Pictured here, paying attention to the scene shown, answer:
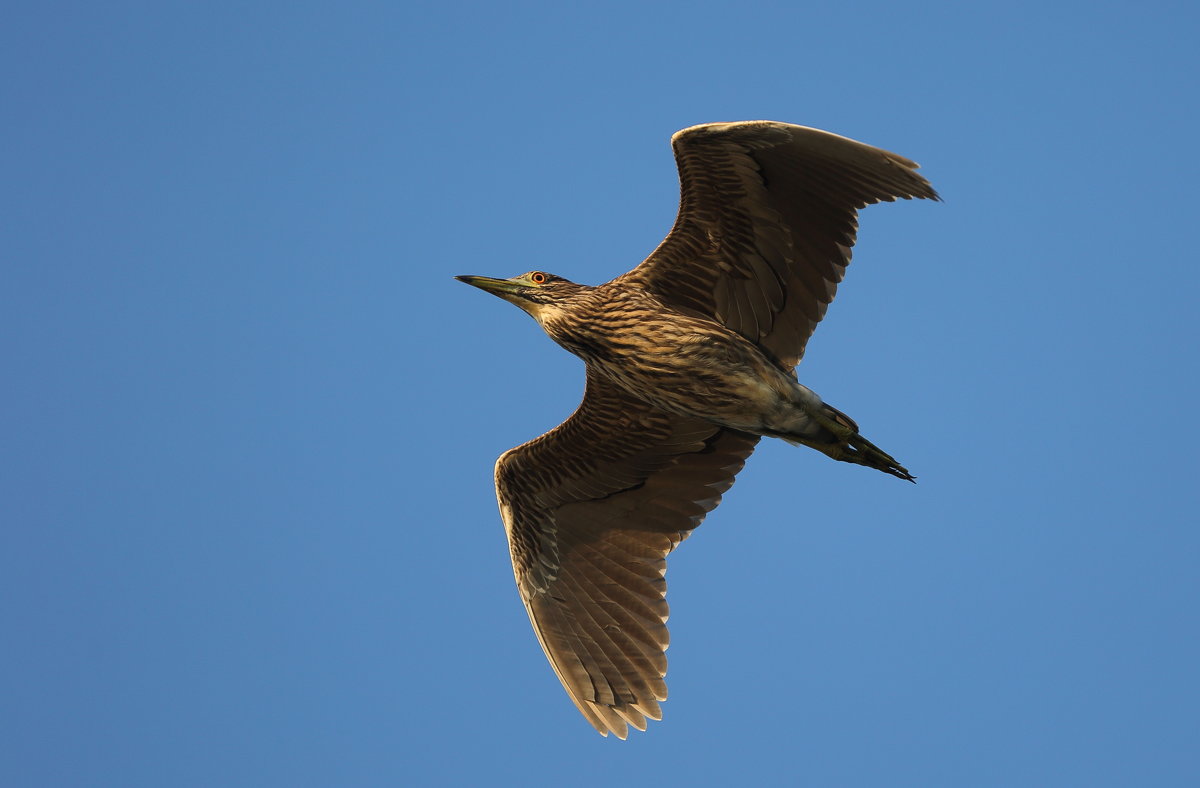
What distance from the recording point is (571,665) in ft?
36.8

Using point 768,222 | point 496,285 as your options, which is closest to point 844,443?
point 768,222

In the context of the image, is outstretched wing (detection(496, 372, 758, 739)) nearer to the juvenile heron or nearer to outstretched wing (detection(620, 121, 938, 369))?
the juvenile heron

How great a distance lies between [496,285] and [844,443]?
3.01 meters

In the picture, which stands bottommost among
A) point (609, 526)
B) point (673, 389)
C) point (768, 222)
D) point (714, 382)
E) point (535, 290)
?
point (609, 526)

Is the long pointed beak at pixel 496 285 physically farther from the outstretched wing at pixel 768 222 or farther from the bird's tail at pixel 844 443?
the bird's tail at pixel 844 443

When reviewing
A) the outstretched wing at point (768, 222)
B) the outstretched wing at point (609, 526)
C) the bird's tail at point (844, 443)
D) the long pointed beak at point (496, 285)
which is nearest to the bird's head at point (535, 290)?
the long pointed beak at point (496, 285)

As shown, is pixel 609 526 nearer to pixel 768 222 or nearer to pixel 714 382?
pixel 714 382

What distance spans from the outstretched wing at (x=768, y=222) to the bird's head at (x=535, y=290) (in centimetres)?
54

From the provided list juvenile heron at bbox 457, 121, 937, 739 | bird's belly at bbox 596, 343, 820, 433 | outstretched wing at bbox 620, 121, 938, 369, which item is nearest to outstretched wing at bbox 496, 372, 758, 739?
juvenile heron at bbox 457, 121, 937, 739

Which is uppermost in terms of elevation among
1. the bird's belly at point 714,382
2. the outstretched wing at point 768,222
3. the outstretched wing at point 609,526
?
the outstretched wing at point 768,222

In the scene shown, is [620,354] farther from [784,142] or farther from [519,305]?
[784,142]

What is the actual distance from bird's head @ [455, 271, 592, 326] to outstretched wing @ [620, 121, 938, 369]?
543 millimetres

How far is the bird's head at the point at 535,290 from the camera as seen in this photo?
10.0 metres

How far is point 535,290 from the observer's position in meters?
10.2
